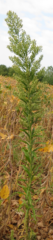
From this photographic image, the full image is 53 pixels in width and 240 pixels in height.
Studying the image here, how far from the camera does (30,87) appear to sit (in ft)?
2.36

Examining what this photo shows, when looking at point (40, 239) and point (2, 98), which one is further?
point (2, 98)

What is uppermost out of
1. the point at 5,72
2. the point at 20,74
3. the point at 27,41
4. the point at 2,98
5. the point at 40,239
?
the point at 5,72

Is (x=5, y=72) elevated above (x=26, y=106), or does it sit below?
above

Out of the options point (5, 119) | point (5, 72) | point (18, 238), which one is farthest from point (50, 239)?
point (5, 72)

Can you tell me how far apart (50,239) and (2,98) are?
7.23ft

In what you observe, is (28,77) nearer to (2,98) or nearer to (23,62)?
(23,62)

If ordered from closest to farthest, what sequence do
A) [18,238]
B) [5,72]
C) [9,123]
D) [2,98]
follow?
[18,238] < [9,123] < [2,98] < [5,72]

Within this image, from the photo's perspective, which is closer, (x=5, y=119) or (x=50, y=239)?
(x=50, y=239)

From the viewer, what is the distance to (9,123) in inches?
89.0

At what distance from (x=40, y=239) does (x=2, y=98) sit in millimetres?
2179

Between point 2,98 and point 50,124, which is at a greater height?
point 2,98

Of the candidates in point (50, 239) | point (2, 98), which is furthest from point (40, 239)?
point (2, 98)

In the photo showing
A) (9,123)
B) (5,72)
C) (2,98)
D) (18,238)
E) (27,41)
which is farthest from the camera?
(5,72)

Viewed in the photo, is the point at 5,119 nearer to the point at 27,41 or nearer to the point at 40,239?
the point at 40,239
